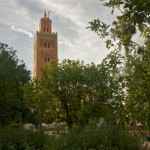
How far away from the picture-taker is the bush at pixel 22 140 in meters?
18.8

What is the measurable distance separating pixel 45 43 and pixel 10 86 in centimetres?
11199

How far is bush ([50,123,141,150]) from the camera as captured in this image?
16.1m

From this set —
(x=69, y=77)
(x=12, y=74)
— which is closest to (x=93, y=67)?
(x=69, y=77)

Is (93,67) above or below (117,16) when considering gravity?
above

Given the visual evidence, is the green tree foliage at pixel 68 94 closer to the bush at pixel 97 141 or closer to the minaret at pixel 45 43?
the bush at pixel 97 141

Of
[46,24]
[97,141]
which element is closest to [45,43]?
[46,24]

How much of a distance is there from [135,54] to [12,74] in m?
29.8

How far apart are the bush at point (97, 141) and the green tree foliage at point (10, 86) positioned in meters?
22.8

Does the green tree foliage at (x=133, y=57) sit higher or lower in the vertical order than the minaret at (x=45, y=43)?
lower

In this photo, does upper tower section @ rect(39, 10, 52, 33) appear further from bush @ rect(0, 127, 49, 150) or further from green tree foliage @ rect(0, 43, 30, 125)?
bush @ rect(0, 127, 49, 150)

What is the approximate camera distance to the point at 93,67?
60500 millimetres

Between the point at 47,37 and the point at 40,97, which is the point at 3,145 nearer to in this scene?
the point at 40,97

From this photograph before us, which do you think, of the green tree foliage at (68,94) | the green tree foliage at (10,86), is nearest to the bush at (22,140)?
the green tree foliage at (10,86)

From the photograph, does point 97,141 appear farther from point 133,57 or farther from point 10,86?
point 10,86
